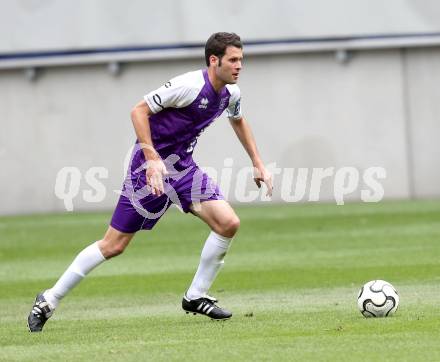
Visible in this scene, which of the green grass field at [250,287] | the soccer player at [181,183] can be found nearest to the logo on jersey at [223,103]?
the soccer player at [181,183]

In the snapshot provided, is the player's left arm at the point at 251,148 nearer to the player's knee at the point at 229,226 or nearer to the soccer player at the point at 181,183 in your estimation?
the soccer player at the point at 181,183

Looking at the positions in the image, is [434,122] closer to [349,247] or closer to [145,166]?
[349,247]

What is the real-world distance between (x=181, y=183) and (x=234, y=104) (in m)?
0.83

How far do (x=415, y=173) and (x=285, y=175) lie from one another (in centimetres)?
277

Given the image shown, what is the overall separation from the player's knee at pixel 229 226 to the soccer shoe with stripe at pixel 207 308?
56cm

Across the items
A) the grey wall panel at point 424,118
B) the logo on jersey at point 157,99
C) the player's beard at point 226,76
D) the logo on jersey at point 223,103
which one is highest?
the grey wall panel at point 424,118

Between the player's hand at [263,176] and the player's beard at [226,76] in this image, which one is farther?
the player's hand at [263,176]

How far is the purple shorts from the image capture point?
10.0 metres

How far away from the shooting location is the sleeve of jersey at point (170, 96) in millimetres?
9859

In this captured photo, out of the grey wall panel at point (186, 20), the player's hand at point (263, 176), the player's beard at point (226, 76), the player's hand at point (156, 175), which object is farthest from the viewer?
the grey wall panel at point (186, 20)

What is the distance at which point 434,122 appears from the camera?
2681cm

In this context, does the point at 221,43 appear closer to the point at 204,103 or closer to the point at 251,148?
the point at 204,103

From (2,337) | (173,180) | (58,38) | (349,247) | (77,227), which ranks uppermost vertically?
(58,38)

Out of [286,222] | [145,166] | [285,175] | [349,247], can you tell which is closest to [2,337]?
[145,166]
